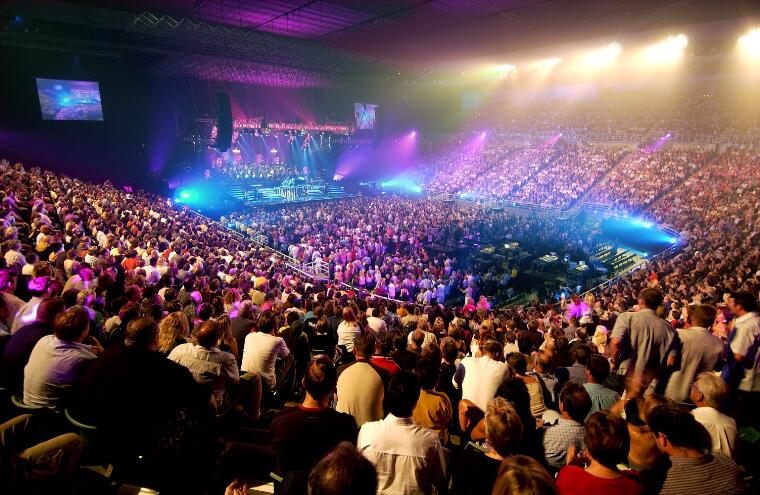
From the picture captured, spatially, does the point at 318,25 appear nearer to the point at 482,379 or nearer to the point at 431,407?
the point at 482,379

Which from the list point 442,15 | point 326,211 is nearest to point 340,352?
point 442,15

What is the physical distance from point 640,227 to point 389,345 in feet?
61.1

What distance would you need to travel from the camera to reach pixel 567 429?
2576 millimetres

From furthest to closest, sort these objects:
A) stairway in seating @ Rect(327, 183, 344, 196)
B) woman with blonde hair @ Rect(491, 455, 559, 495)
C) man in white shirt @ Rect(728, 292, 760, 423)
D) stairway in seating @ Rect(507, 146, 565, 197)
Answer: stairway in seating @ Rect(327, 183, 344, 196)
stairway in seating @ Rect(507, 146, 565, 197)
man in white shirt @ Rect(728, 292, 760, 423)
woman with blonde hair @ Rect(491, 455, 559, 495)

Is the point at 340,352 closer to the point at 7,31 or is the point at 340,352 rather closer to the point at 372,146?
the point at 7,31

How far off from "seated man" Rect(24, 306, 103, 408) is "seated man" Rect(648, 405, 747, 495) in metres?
3.47

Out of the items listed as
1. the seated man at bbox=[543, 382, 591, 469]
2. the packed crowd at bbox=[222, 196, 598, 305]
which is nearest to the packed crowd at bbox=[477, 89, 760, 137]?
the packed crowd at bbox=[222, 196, 598, 305]

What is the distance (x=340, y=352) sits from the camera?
478 cm

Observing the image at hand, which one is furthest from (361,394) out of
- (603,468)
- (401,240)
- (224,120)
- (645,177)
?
(645,177)

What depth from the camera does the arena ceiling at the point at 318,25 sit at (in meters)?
14.0

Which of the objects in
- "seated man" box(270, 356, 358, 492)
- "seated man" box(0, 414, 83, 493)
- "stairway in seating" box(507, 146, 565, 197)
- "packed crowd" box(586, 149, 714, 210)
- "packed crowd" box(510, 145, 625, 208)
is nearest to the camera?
"seated man" box(0, 414, 83, 493)

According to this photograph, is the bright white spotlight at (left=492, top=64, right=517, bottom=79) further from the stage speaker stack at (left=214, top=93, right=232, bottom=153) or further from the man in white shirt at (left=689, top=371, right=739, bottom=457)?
the man in white shirt at (left=689, top=371, right=739, bottom=457)

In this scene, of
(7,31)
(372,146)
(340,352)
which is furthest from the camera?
(372,146)

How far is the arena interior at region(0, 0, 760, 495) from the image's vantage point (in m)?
2.23
